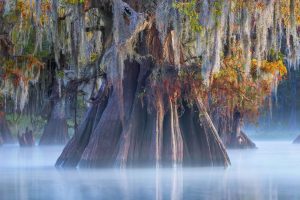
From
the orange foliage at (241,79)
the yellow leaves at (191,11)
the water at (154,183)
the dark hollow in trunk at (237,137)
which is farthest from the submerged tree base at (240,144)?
the yellow leaves at (191,11)

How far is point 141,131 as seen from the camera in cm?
2022

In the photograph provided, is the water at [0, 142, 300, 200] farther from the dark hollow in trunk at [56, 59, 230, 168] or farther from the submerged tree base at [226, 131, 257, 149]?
the submerged tree base at [226, 131, 257, 149]

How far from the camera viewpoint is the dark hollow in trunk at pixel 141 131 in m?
19.8

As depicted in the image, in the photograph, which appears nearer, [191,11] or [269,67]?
[191,11]

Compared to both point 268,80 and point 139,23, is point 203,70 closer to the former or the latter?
point 139,23

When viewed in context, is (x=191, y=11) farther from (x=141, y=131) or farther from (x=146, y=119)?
(x=141, y=131)

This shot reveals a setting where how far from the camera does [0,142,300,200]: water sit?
1375 cm

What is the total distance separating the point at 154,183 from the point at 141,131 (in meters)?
4.28

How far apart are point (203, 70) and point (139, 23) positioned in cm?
164

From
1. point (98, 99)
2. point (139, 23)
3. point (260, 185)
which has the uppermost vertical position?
point (139, 23)

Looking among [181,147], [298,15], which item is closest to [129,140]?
[181,147]

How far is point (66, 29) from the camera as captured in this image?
21.0 m

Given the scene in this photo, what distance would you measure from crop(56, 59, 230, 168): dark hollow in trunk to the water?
0.66 meters

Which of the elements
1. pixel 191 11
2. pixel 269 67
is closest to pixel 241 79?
pixel 269 67
